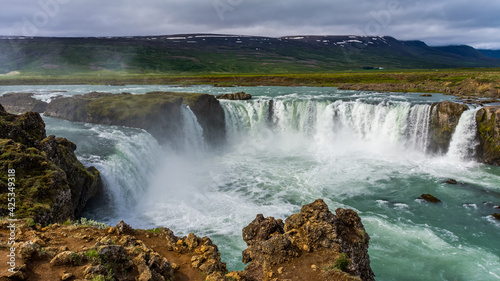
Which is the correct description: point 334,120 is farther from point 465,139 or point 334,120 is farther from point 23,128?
point 23,128

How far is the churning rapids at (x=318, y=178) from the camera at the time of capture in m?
17.8

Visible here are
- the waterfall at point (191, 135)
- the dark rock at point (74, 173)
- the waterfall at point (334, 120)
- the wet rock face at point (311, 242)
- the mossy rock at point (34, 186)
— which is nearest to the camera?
the wet rock face at point (311, 242)

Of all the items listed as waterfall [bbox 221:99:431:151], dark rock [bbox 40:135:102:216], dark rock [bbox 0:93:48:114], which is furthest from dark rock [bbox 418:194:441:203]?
dark rock [bbox 0:93:48:114]

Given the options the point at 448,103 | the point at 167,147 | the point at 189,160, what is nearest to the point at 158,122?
the point at 167,147

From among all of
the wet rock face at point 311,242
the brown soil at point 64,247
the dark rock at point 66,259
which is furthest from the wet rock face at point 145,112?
the dark rock at point 66,259

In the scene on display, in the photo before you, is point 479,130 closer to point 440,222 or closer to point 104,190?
point 440,222

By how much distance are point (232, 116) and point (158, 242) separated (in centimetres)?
3494

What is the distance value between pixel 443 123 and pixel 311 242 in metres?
34.7

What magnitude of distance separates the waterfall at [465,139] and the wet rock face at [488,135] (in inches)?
18.9

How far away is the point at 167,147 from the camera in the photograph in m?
33.5

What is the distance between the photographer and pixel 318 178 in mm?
29203

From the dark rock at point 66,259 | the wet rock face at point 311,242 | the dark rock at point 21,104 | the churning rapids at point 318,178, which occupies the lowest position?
the churning rapids at point 318,178

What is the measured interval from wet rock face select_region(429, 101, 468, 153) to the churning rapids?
31.4 inches

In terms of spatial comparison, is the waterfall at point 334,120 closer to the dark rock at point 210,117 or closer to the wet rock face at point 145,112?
the dark rock at point 210,117
